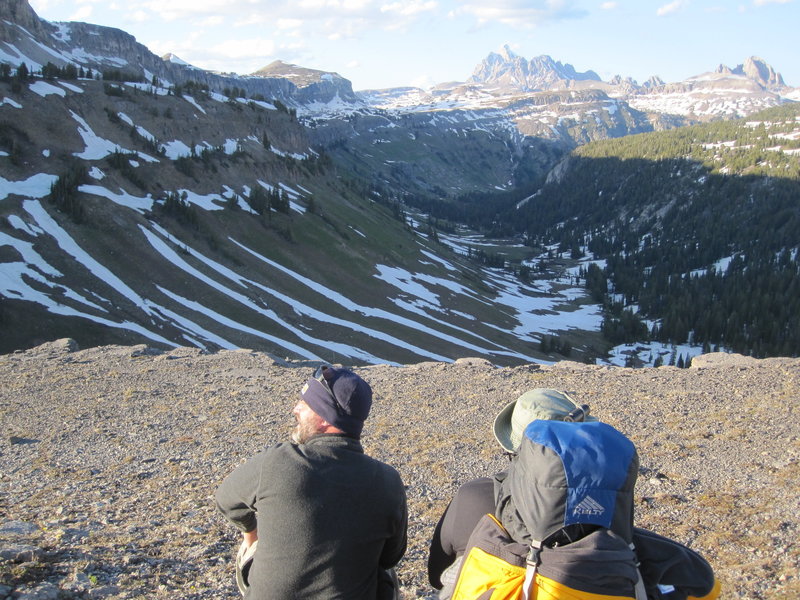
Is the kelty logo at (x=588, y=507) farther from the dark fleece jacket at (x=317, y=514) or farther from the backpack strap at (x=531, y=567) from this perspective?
the dark fleece jacket at (x=317, y=514)

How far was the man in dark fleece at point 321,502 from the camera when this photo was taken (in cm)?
469

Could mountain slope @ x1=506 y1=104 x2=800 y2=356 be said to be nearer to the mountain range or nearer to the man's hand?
the mountain range

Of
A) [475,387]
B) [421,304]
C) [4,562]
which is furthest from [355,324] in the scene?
[4,562]

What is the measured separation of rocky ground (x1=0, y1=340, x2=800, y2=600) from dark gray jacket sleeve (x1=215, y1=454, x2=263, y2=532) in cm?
353

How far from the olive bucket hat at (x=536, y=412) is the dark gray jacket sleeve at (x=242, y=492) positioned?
2085 mm

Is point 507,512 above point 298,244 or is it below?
above

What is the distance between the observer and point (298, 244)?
7494 cm

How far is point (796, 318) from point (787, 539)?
364 feet

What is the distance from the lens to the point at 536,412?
5.00 m

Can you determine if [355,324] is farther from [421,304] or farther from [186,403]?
[186,403]

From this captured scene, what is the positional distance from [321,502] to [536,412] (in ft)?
6.38

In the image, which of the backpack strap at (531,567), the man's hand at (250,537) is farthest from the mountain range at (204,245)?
the backpack strap at (531,567)

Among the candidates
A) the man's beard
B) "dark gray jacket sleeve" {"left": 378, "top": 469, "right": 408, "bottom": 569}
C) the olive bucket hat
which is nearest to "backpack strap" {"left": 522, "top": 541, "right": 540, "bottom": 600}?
the olive bucket hat

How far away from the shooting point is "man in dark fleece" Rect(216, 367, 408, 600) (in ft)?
15.4
